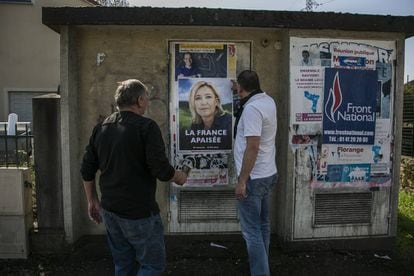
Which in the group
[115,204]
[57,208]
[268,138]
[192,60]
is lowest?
[57,208]

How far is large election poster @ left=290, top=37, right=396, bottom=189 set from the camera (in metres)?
4.89

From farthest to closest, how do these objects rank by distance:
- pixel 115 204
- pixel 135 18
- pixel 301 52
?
pixel 301 52 < pixel 135 18 < pixel 115 204

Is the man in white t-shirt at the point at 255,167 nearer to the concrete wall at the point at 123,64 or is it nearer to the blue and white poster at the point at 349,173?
the concrete wall at the point at 123,64

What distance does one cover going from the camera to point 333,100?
4.94 m

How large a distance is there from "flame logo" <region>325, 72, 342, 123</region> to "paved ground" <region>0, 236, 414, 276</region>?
1.60 meters

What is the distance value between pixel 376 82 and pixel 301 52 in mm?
957

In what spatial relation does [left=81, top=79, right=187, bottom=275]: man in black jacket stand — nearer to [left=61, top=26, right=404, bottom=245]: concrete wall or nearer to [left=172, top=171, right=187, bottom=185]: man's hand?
[left=172, top=171, right=187, bottom=185]: man's hand

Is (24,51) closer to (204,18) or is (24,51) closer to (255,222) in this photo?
(204,18)

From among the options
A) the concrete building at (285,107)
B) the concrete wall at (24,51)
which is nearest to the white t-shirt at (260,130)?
the concrete building at (285,107)

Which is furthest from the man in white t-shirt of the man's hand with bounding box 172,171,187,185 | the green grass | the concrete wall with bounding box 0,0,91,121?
the concrete wall with bounding box 0,0,91,121

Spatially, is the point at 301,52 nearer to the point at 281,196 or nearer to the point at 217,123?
the point at 217,123

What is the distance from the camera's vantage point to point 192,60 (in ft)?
16.4

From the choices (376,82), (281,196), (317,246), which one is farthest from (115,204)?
(376,82)

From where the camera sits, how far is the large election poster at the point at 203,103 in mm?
5004
